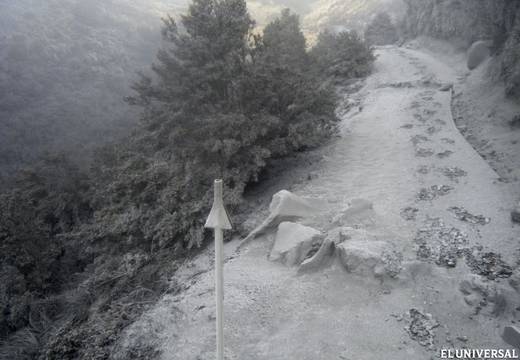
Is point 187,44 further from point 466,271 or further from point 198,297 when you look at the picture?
point 466,271

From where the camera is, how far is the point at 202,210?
29.8ft

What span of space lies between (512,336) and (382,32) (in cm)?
3416

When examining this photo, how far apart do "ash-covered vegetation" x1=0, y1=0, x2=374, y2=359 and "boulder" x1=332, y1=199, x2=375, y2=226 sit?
2.82 m

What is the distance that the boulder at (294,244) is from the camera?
6.70m

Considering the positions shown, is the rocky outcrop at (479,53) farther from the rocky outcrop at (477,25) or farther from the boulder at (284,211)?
the boulder at (284,211)

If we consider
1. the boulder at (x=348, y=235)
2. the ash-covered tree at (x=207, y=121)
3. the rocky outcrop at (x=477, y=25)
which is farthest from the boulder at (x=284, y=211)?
the rocky outcrop at (x=477, y=25)

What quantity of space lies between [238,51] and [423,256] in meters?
8.06

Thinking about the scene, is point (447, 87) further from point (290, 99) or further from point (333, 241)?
point (333, 241)

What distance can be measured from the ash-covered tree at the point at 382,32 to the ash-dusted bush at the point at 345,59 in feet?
31.6

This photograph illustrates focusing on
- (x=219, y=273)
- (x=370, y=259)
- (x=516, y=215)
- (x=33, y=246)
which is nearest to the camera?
(x=219, y=273)

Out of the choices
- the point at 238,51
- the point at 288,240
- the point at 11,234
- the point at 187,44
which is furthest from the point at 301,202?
the point at 11,234

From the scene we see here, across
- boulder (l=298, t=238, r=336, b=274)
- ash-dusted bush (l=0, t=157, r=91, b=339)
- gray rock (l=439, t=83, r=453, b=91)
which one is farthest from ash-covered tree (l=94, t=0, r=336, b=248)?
gray rock (l=439, t=83, r=453, b=91)

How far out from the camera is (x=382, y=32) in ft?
109

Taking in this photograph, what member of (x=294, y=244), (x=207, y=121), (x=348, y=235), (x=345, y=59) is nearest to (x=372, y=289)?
(x=348, y=235)
